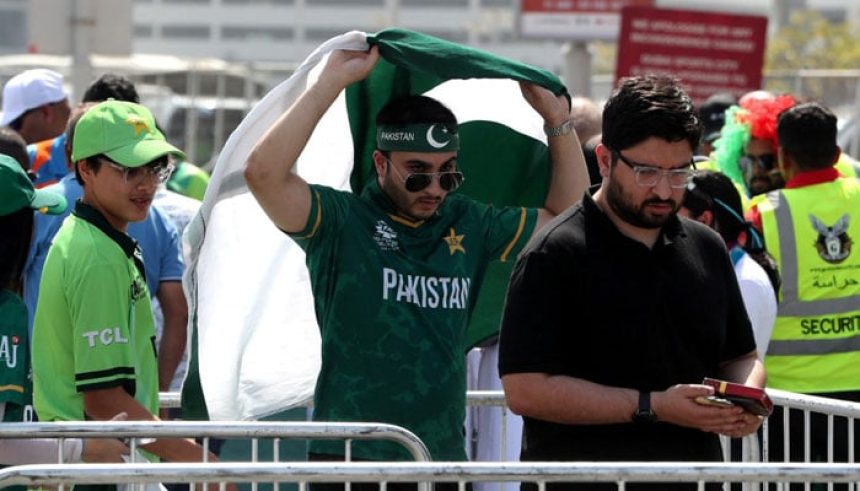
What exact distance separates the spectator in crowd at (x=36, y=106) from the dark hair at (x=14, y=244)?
317 centimetres

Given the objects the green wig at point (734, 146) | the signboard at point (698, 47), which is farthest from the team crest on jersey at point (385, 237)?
the signboard at point (698, 47)

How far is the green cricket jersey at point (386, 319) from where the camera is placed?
5.03 meters

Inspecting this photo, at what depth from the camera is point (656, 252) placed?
172 inches

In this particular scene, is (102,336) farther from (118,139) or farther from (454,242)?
(454,242)

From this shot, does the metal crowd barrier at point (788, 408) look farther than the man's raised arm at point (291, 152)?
Yes

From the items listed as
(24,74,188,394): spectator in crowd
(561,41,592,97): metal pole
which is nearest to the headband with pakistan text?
(24,74,188,394): spectator in crowd

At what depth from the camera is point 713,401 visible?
163 inches

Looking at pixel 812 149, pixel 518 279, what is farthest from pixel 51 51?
pixel 518 279

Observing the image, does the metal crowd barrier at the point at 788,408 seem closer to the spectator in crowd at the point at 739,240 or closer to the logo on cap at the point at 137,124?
the spectator in crowd at the point at 739,240

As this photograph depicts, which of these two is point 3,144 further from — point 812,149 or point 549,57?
point 549,57

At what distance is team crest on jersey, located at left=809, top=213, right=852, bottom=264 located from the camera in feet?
22.4

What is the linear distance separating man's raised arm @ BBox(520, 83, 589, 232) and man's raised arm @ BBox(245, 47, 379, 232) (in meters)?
0.59

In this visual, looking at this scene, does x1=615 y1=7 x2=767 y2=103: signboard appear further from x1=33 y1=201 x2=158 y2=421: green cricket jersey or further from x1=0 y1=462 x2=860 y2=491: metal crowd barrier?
x1=0 y1=462 x2=860 y2=491: metal crowd barrier

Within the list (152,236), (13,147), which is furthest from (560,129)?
(13,147)
